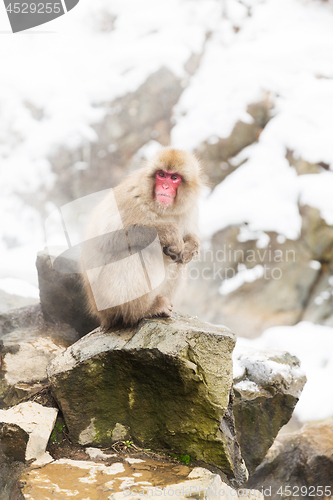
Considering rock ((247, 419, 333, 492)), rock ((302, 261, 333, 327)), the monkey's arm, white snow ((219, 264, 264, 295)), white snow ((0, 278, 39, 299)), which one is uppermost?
the monkey's arm

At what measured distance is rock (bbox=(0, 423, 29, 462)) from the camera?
1934 mm

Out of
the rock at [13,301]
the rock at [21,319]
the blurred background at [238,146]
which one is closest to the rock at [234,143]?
the blurred background at [238,146]

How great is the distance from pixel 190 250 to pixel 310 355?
3.52 metres

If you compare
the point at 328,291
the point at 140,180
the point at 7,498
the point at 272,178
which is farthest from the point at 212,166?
the point at 7,498

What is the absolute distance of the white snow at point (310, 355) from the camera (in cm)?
470

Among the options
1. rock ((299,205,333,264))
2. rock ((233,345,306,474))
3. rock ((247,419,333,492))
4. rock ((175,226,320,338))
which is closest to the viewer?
rock ((233,345,306,474))

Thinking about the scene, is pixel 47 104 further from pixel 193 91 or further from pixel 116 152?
pixel 193 91

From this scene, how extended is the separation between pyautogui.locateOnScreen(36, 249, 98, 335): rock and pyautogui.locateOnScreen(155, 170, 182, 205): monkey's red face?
4.06ft

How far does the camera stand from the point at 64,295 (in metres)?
3.31

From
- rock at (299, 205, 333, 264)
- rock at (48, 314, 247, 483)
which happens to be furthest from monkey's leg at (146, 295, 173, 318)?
rock at (299, 205, 333, 264)

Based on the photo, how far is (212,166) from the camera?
255 inches

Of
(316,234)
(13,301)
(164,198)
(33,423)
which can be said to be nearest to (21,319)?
(13,301)

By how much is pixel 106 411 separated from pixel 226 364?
2.31 ft

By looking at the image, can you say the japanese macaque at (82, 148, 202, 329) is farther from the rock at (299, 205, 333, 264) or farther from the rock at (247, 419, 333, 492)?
the rock at (299, 205, 333, 264)
